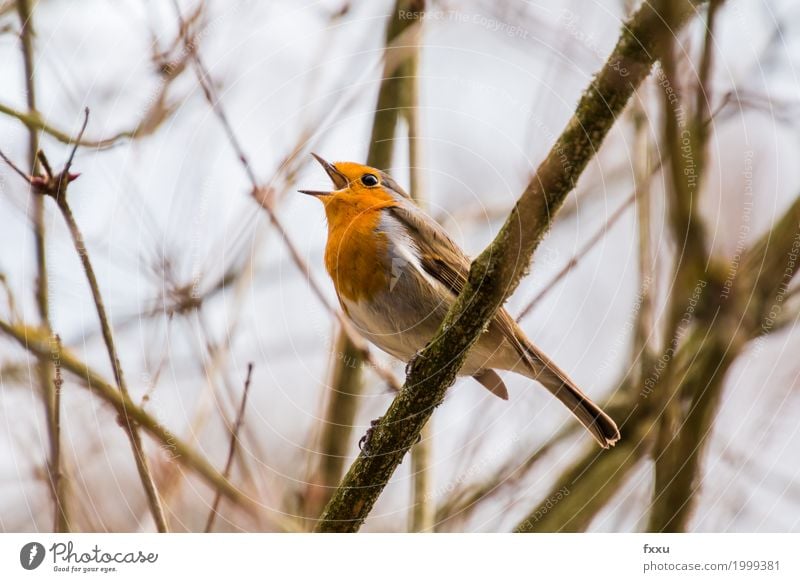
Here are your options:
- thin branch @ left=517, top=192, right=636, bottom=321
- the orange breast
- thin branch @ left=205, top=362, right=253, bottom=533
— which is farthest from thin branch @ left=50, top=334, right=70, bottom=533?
thin branch @ left=517, top=192, right=636, bottom=321

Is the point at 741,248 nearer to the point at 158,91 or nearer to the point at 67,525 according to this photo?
the point at 158,91

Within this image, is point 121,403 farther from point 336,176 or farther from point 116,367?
point 336,176

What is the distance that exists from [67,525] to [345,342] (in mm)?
1354

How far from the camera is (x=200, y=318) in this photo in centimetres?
269

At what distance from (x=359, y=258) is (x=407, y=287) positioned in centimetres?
20

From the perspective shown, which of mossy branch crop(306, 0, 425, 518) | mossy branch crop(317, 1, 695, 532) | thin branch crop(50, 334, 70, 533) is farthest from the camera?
mossy branch crop(306, 0, 425, 518)

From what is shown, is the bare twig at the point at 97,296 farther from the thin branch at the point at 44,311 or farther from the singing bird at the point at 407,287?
the singing bird at the point at 407,287

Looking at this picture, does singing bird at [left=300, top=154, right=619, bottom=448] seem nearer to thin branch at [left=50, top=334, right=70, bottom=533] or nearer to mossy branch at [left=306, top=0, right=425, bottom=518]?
mossy branch at [left=306, top=0, right=425, bottom=518]

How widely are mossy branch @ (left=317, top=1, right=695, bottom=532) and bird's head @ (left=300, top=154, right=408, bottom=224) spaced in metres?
0.86

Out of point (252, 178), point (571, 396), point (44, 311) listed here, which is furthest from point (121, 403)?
point (571, 396)

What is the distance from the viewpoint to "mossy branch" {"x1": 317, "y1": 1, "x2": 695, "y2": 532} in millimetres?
1676

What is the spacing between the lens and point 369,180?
2.96 metres

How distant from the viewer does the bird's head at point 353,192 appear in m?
2.85

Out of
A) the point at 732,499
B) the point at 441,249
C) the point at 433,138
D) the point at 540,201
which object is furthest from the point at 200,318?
the point at 732,499
